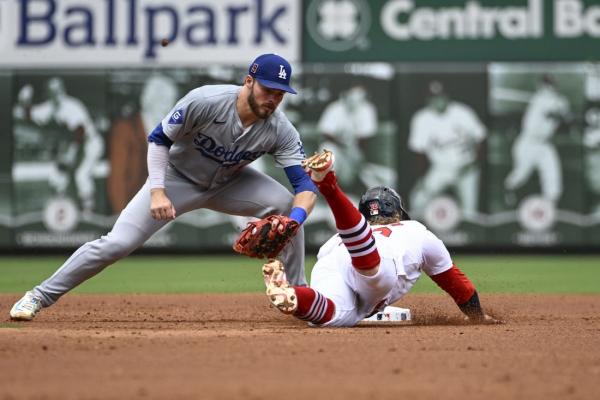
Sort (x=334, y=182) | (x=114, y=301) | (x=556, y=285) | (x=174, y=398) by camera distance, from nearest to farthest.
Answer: (x=174, y=398), (x=334, y=182), (x=114, y=301), (x=556, y=285)

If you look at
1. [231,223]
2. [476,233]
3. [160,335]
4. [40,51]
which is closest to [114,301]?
[160,335]

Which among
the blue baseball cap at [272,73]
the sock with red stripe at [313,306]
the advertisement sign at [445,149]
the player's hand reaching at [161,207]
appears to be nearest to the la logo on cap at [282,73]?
the blue baseball cap at [272,73]

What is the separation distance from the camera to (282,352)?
16.9ft

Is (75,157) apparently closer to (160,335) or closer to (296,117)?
(296,117)

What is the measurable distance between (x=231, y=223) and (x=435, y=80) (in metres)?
3.10

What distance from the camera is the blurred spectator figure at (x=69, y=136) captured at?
46.3 ft

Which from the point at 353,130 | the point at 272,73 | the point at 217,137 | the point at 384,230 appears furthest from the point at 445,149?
the point at 272,73

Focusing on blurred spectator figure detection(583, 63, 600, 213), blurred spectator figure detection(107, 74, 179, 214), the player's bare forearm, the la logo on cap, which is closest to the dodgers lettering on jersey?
the player's bare forearm

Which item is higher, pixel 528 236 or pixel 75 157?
pixel 75 157

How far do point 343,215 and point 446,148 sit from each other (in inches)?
334

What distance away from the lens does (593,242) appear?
14.0 m

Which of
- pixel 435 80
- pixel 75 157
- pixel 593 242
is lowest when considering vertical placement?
pixel 593 242

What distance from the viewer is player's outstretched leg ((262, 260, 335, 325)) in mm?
5773

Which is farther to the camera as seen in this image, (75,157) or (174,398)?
(75,157)
